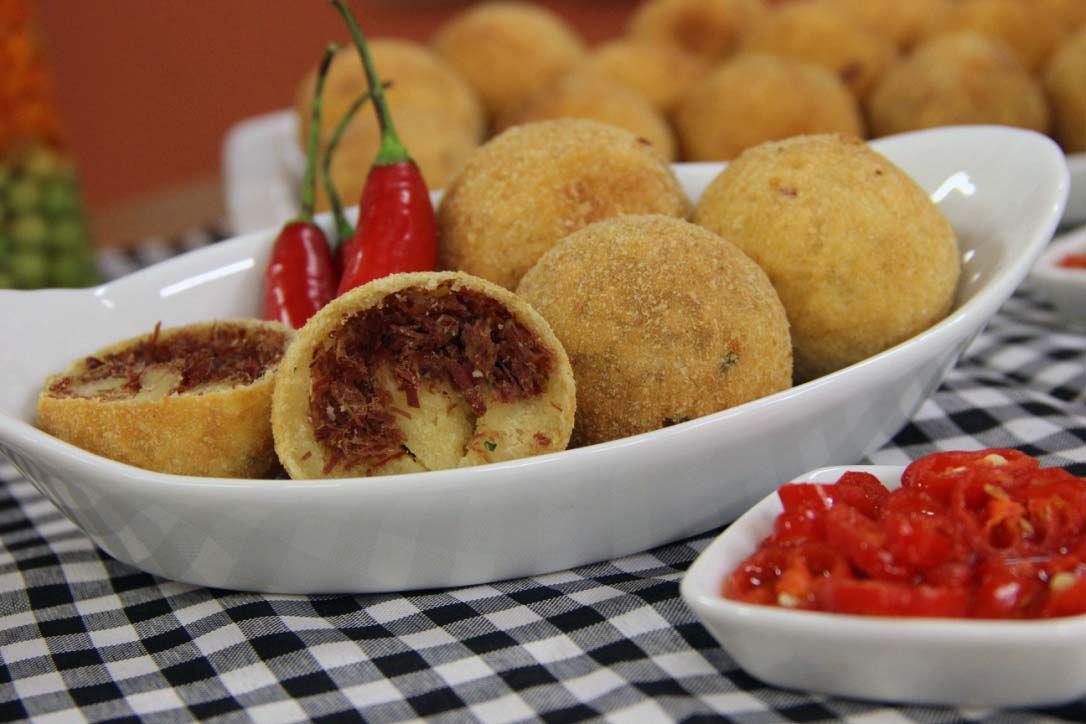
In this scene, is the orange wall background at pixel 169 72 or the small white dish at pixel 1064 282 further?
the orange wall background at pixel 169 72

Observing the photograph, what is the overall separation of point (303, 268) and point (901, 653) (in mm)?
1253

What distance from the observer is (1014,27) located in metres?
3.08

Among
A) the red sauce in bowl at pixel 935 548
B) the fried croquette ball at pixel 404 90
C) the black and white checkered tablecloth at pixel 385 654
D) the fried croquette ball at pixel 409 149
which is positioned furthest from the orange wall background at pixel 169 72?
the red sauce in bowl at pixel 935 548

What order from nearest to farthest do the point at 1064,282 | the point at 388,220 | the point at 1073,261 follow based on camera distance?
the point at 388,220
the point at 1064,282
the point at 1073,261

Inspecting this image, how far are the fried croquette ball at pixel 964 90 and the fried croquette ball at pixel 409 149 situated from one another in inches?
43.1

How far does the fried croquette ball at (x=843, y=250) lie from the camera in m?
1.64

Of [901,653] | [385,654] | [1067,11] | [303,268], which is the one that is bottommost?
[385,654]

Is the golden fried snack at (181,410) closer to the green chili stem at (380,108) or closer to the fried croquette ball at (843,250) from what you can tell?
the green chili stem at (380,108)

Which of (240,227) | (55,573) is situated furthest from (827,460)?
(240,227)

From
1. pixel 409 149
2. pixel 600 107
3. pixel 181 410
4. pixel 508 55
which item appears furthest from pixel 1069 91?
pixel 181 410

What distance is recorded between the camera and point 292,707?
1.20 meters

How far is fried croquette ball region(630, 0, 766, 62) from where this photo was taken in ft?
11.3

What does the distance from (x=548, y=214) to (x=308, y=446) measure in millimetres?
576

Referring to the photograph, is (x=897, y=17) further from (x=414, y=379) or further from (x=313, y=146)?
(x=414, y=379)
